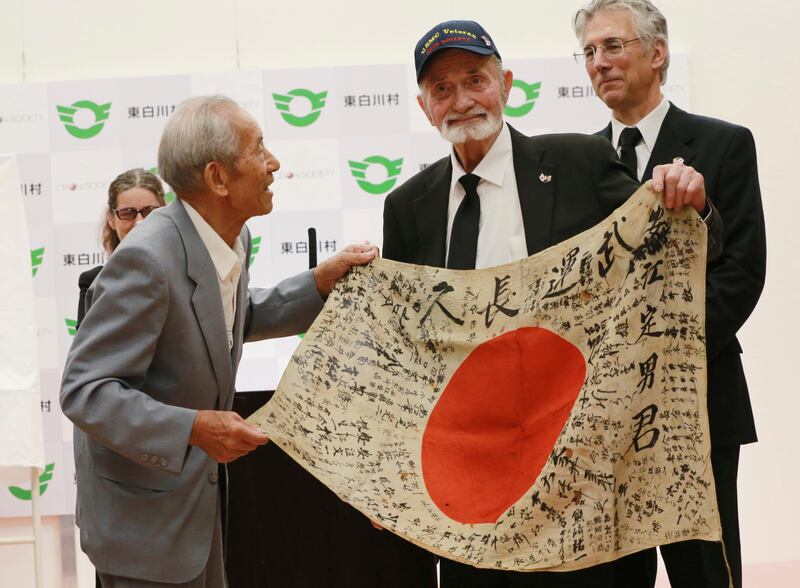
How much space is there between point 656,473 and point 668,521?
0.10 metres

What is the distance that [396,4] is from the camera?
17.6 ft

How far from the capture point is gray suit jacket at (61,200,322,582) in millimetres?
1947

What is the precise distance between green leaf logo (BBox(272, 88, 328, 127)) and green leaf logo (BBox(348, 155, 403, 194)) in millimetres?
314

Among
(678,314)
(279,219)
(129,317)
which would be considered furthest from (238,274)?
(279,219)

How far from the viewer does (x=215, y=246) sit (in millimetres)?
2176

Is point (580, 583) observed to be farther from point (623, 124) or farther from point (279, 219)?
point (279, 219)

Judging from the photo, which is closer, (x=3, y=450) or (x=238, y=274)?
(x=238, y=274)

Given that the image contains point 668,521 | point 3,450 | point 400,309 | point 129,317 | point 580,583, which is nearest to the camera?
point 668,521

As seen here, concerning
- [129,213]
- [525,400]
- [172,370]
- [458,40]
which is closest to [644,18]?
[458,40]

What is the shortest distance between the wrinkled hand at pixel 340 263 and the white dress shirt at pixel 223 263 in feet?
0.92

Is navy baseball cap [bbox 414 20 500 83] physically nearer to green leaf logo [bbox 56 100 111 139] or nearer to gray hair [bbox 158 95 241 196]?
gray hair [bbox 158 95 241 196]

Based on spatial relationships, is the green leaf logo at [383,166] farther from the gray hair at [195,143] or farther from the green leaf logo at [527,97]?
the gray hair at [195,143]

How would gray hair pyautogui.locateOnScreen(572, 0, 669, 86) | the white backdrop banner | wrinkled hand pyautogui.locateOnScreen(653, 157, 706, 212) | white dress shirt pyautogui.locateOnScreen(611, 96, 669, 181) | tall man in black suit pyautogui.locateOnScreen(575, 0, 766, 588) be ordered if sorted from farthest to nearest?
the white backdrop banner < gray hair pyautogui.locateOnScreen(572, 0, 669, 86) < white dress shirt pyautogui.locateOnScreen(611, 96, 669, 181) < tall man in black suit pyautogui.locateOnScreen(575, 0, 766, 588) < wrinkled hand pyautogui.locateOnScreen(653, 157, 706, 212)

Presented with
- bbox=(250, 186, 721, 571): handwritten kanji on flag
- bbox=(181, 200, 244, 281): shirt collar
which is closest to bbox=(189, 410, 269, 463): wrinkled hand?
bbox=(250, 186, 721, 571): handwritten kanji on flag
